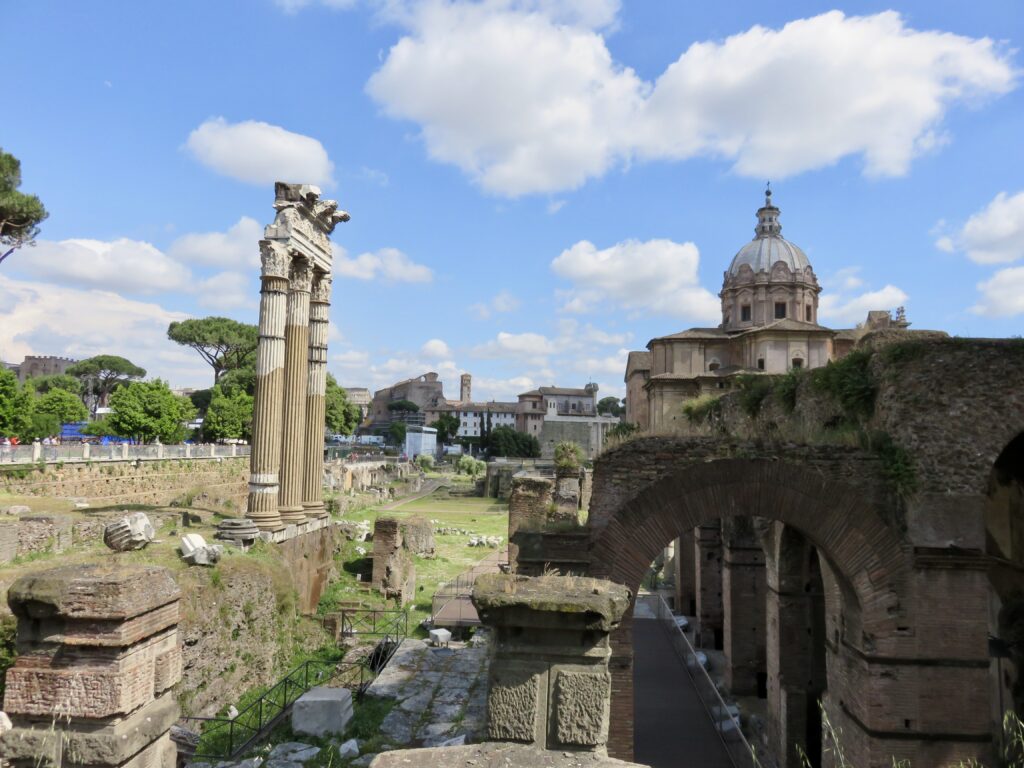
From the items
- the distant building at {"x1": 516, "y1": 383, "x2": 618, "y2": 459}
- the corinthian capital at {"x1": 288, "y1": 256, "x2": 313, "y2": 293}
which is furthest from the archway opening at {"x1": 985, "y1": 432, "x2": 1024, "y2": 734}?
the distant building at {"x1": 516, "y1": 383, "x2": 618, "y2": 459}

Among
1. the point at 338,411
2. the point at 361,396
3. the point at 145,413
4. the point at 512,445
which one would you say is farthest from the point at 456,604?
the point at 361,396

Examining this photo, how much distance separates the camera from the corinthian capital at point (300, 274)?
14.8 m

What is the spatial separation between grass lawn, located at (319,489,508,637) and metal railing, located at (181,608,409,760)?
0.93 m

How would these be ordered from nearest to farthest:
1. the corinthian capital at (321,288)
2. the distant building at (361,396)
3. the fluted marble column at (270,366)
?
the fluted marble column at (270,366)
the corinthian capital at (321,288)
the distant building at (361,396)

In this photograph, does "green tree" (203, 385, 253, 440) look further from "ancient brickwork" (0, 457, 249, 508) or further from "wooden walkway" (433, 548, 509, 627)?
"wooden walkway" (433, 548, 509, 627)

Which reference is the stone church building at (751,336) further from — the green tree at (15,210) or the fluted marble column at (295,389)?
the green tree at (15,210)

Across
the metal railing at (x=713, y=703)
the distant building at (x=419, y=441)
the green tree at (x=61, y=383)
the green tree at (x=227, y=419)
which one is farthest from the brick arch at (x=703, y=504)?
the distant building at (x=419, y=441)

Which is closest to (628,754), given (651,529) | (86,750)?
(651,529)

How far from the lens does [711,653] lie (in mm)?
13273

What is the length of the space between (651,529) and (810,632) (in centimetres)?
385

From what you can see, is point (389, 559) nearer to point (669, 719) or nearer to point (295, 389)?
point (295, 389)

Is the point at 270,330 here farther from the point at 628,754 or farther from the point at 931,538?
the point at 931,538

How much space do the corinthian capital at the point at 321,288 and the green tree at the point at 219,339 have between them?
34.9 metres

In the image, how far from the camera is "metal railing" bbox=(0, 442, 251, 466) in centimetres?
1853
